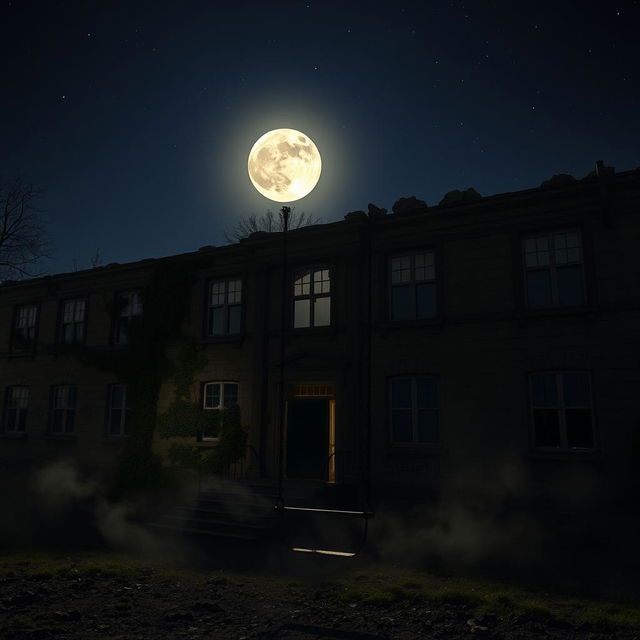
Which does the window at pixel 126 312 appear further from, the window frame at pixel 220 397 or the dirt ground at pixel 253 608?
the dirt ground at pixel 253 608

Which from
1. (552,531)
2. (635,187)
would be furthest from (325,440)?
(635,187)

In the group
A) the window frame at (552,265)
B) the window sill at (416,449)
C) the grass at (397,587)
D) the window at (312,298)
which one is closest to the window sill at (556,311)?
the window frame at (552,265)

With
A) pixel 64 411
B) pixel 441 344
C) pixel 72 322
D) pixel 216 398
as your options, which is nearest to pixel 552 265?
pixel 441 344

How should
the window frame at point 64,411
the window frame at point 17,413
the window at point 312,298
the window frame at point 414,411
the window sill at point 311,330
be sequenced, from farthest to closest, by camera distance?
1. the window frame at point 17,413
2. the window frame at point 64,411
3. the window at point 312,298
4. the window sill at point 311,330
5. the window frame at point 414,411

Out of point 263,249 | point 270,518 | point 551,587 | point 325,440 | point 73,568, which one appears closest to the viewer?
point 551,587

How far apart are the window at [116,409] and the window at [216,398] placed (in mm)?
3855

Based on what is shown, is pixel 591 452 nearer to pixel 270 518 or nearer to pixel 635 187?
pixel 635 187

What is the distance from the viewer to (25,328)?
2530cm

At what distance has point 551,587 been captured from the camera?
28.8 ft

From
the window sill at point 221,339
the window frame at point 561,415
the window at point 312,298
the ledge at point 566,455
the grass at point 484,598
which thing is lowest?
the grass at point 484,598

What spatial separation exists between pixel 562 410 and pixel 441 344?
→ 11.5ft

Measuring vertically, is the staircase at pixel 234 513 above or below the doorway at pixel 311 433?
below

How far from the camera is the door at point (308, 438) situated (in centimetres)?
1711

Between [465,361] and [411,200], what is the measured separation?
514 centimetres
